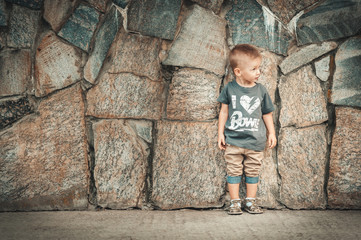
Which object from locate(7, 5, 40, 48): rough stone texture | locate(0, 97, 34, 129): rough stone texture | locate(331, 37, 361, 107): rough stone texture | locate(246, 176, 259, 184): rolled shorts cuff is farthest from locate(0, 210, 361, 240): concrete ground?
locate(7, 5, 40, 48): rough stone texture

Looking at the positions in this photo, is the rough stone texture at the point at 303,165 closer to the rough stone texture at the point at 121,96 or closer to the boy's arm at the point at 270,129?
the boy's arm at the point at 270,129

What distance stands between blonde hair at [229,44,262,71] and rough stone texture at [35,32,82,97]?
102cm

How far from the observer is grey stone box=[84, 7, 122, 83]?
2.11 meters

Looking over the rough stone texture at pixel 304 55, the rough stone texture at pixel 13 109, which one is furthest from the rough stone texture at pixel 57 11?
the rough stone texture at pixel 304 55

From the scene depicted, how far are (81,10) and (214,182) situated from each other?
1.47 metres

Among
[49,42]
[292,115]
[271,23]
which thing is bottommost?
[292,115]

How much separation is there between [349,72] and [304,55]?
32 cm

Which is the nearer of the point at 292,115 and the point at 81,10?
the point at 81,10

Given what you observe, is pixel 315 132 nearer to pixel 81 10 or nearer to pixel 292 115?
pixel 292 115

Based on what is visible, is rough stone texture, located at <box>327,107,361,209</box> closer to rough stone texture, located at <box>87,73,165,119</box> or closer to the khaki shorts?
the khaki shorts

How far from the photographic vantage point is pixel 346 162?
219cm

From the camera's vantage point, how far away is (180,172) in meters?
2.22

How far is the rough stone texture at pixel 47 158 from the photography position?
211 centimetres

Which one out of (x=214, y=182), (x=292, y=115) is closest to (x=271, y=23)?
(x=292, y=115)
